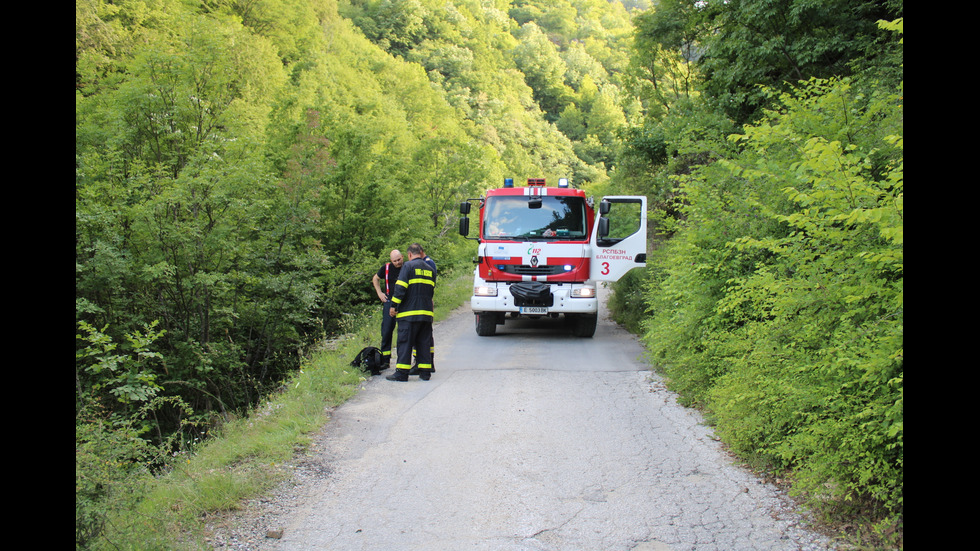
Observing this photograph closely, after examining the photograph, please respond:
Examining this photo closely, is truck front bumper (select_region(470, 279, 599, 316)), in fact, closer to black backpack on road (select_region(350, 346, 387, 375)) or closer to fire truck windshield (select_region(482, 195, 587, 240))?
fire truck windshield (select_region(482, 195, 587, 240))

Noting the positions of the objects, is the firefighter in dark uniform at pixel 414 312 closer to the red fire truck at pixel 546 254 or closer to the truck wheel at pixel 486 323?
the red fire truck at pixel 546 254

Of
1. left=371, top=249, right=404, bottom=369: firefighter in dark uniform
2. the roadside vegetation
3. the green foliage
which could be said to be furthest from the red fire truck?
the green foliage

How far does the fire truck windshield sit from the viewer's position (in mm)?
11195

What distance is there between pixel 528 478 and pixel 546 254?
6597 mm

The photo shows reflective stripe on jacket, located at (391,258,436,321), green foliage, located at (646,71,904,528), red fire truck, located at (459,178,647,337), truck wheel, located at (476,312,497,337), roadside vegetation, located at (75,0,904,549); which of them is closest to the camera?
green foliage, located at (646,71,904,528)

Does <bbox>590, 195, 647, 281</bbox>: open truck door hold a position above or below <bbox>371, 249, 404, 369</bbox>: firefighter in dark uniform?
above

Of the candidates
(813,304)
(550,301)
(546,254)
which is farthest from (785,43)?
(813,304)

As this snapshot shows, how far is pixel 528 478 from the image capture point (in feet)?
15.4

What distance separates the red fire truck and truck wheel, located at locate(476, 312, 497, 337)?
0.07 meters

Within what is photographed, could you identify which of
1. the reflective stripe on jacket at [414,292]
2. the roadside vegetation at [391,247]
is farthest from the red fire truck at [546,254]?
the reflective stripe on jacket at [414,292]

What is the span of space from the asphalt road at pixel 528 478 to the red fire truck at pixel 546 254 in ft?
10.7

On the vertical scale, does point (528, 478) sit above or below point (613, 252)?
below

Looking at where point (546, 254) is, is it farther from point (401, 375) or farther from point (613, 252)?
point (401, 375)

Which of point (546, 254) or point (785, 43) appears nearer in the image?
point (546, 254)
